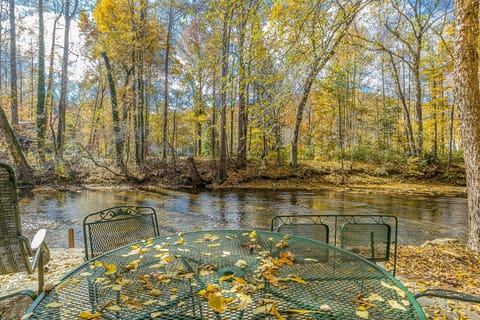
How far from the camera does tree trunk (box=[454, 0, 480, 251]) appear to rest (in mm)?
3186

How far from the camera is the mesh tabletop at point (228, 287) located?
982 mm

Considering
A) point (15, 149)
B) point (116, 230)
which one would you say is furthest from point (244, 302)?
point (15, 149)

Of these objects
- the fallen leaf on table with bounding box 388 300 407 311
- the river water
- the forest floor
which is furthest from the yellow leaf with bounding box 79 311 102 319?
the forest floor

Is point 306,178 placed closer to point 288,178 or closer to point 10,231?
point 288,178

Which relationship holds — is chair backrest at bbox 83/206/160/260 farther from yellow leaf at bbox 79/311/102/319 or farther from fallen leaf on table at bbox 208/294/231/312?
fallen leaf on table at bbox 208/294/231/312

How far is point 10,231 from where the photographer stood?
1592 millimetres

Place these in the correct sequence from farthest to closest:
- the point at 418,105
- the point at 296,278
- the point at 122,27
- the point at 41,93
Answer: the point at 418,105 → the point at 122,27 → the point at 41,93 → the point at 296,278

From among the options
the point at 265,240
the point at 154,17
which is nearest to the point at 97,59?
the point at 154,17

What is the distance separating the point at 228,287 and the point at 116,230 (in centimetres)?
155

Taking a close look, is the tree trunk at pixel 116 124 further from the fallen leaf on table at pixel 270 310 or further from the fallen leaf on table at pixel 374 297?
the fallen leaf on table at pixel 374 297

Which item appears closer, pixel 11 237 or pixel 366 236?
pixel 11 237

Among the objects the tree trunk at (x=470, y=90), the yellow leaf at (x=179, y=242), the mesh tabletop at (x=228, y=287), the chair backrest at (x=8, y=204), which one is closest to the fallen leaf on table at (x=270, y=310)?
the mesh tabletop at (x=228, y=287)

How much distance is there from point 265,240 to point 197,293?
0.78 metres

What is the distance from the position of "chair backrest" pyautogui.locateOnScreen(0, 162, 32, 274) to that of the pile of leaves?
284cm
